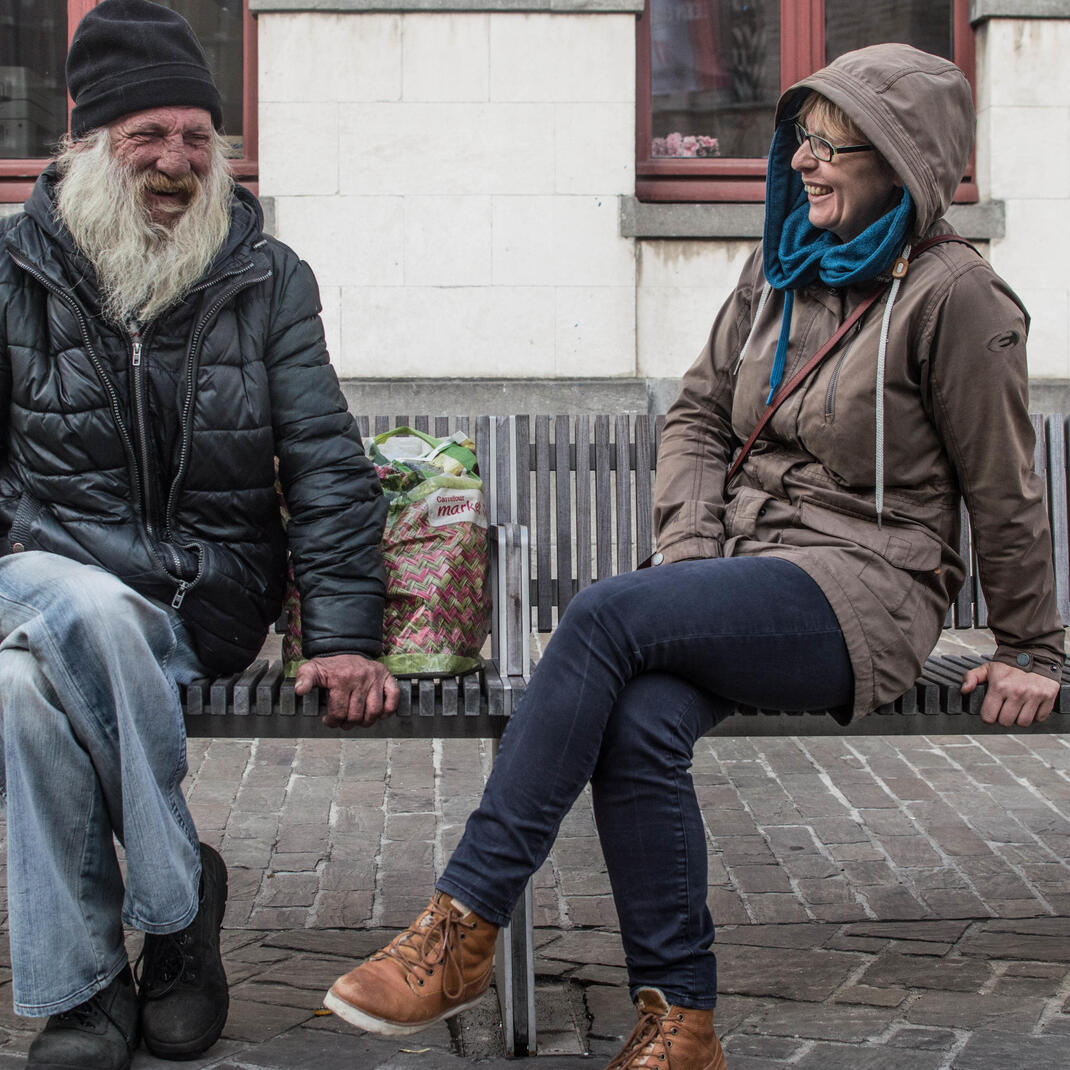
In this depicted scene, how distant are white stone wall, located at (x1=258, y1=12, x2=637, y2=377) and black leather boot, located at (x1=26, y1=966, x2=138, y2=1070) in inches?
188

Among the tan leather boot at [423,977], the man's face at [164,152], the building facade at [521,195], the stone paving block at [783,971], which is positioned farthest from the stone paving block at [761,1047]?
the building facade at [521,195]

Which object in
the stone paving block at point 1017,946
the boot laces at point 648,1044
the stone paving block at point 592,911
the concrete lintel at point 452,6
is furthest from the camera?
the concrete lintel at point 452,6

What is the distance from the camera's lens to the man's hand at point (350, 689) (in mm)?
3006

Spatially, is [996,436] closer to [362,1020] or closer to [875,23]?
[362,1020]

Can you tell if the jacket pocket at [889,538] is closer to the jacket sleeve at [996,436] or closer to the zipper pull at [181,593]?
the jacket sleeve at [996,436]

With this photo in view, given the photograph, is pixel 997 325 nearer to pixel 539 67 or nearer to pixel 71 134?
pixel 71 134

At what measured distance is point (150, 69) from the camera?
320 cm

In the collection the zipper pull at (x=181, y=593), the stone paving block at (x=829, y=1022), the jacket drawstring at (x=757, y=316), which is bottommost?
the stone paving block at (x=829, y=1022)

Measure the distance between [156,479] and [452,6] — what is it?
4.63 m

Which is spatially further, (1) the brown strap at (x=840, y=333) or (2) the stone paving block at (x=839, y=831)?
(2) the stone paving block at (x=839, y=831)

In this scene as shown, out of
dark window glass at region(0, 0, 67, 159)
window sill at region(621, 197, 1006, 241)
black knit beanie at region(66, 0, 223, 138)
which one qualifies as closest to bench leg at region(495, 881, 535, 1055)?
black knit beanie at region(66, 0, 223, 138)

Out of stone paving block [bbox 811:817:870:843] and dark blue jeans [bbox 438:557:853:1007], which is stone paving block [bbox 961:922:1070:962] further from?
dark blue jeans [bbox 438:557:853:1007]

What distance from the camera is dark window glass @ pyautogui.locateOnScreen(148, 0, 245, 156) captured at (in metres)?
7.57

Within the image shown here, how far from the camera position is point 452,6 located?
7.09 m
